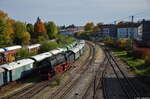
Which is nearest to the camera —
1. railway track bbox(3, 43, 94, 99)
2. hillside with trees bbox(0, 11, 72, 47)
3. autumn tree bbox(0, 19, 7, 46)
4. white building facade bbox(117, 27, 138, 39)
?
railway track bbox(3, 43, 94, 99)

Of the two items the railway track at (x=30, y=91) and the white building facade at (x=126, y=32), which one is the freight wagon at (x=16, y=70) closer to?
the railway track at (x=30, y=91)

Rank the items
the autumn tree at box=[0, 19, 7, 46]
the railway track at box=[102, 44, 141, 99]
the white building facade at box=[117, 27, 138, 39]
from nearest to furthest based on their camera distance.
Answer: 1. the railway track at box=[102, 44, 141, 99]
2. the autumn tree at box=[0, 19, 7, 46]
3. the white building facade at box=[117, 27, 138, 39]

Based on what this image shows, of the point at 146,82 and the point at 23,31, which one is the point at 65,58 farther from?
the point at 23,31

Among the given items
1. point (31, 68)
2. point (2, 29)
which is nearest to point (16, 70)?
point (31, 68)

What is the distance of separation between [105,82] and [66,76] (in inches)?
296

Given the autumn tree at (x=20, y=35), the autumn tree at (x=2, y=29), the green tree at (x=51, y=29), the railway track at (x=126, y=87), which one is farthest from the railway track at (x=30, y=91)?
the green tree at (x=51, y=29)

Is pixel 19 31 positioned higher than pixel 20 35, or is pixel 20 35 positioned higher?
pixel 19 31

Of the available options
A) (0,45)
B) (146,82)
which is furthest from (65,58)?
(0,45)

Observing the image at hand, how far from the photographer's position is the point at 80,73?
39.0m

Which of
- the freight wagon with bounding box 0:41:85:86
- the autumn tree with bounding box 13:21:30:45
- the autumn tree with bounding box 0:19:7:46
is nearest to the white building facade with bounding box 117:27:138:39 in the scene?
the autumn tree with bounding box 13:21:30:45

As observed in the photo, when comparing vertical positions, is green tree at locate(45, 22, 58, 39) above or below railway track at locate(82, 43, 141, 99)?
above

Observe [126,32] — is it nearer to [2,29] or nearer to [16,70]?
[2,29]

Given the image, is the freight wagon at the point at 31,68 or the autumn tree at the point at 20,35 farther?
the autumn tree at the point at 20,35

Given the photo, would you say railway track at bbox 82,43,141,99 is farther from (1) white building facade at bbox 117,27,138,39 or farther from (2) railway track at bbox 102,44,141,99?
(1) white building facade at bbox 117,27,138,39
